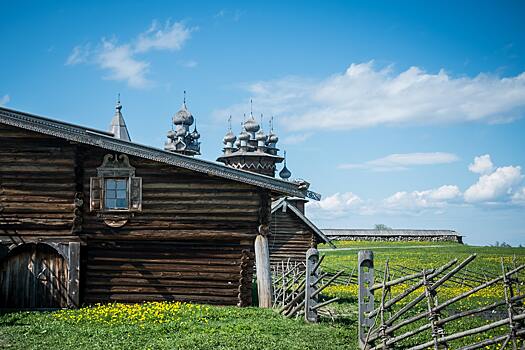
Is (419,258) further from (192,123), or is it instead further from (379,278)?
(192,123)

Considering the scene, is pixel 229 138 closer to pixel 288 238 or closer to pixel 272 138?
pixel 272 138

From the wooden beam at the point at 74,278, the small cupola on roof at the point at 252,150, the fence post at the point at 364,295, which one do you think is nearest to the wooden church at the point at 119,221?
the wooden beam at the point at 74,278

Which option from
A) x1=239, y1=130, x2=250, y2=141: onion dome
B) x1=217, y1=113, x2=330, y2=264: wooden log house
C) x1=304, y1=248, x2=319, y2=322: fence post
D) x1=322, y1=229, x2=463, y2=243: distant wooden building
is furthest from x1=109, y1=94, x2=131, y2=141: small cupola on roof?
x1=322, y1=229, x2=463, y2=243: distant wooden building

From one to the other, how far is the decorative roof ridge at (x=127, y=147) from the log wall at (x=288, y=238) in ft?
55.5

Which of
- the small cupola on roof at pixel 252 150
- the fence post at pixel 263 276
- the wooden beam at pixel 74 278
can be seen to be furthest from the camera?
the small cupola on roof at pixel 252 150

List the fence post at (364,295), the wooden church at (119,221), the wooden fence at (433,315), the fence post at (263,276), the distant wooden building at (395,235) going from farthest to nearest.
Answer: the distant wooden building at (395,235) → the wooden church at (119,221) → the fence post at (263,276) → the fence post at (364,295) → the wooden fence at (433,315)

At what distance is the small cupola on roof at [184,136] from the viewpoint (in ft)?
192

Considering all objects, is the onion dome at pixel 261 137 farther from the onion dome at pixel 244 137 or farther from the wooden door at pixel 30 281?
the wooden door at pixel 30 281

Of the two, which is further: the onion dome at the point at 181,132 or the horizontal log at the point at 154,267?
the onion dome at the point at 181,132

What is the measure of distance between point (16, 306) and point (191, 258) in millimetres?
5553

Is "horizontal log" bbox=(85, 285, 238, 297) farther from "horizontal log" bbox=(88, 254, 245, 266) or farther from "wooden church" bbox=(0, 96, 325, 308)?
"horizontal log" bbox=(88, 254, 245, 266)


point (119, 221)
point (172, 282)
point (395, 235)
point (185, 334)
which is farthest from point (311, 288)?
point (395, 235)

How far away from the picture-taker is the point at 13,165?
18.8m

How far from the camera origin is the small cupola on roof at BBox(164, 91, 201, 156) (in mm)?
58375
